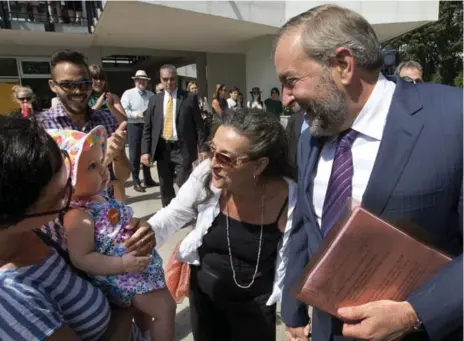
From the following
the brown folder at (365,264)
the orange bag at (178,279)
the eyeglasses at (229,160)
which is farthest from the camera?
the orange bag at (178,279)

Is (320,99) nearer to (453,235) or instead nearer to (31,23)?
(453,235)

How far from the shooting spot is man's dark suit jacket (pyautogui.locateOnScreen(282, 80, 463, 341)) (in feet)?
3.33

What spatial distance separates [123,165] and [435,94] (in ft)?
5.99

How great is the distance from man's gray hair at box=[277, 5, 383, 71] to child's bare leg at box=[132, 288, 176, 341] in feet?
3.32

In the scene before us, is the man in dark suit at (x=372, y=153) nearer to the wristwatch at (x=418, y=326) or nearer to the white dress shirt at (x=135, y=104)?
the wristwatch at (x=418, y=326)

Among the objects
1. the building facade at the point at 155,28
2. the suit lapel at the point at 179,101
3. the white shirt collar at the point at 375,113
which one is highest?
the building facade at the point at 155,28

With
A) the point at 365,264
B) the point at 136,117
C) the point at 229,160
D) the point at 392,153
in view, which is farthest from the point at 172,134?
the point at 365,264

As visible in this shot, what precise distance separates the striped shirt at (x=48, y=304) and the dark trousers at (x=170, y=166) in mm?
3448

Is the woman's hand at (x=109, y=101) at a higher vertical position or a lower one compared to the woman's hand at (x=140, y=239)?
higher

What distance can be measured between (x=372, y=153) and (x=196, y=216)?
100cm

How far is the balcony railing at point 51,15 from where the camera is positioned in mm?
10180

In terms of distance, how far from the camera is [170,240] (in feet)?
13.4

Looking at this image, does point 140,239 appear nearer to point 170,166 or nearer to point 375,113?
point 375,113

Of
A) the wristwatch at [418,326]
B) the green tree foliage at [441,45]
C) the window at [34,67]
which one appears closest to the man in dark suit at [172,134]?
the wristwatch at [418,326]
